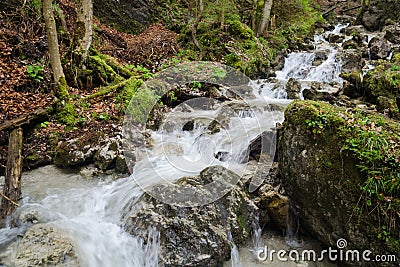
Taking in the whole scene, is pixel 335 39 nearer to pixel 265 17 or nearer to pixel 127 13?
pixel 265 17

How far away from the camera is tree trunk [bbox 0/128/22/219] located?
3976 millimetres

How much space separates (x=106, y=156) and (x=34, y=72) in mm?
3344

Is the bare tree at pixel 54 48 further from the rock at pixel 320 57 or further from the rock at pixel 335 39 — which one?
the rock at pixel 335 39

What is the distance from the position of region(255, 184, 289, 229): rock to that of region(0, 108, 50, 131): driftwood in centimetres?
471

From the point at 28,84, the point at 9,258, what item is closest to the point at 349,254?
the point at 9,258

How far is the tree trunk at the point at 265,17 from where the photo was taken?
13738mm

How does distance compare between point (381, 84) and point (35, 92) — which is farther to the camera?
point (381, 84)

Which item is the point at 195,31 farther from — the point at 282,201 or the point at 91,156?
the point at 282,201

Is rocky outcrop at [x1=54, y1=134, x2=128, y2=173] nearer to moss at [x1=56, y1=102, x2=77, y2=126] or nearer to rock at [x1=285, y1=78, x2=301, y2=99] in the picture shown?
moss at [x1=56, y1=102, x2=77, y2=126]

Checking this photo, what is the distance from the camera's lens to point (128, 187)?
5.04m

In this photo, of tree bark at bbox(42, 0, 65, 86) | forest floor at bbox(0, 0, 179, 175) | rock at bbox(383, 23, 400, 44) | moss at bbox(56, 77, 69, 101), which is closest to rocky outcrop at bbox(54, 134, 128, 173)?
forest floor at bbox(0, 0, 179, 175)

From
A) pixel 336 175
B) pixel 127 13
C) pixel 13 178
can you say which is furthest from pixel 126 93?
pixel 127 13

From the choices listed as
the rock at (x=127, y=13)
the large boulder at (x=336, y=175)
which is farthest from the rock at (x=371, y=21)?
the large boulder at (x=336, y=175)

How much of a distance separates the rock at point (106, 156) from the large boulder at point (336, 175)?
11.6 ft
